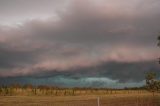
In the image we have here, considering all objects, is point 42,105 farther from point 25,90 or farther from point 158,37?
point 25,90

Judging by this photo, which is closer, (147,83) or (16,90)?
(147,83)

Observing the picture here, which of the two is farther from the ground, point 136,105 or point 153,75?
point 153,75

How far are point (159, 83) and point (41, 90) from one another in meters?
68.9

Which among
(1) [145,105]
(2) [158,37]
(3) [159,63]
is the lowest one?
(1) [145,105]

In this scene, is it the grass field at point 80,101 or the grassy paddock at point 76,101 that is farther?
the grassy paddock at point 76,101

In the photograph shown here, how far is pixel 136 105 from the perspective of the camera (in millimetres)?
33656

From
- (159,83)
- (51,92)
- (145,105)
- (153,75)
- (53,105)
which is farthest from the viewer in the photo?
(51,92)

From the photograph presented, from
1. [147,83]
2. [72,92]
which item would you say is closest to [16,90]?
[72,92]

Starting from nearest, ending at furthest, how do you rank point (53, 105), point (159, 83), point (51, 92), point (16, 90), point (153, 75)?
point (53, 105), point (159, 83), point (153, 75), point (16, 90), point (51, 92)

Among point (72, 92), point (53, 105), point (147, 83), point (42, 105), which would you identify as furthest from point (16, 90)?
point (42, 105)

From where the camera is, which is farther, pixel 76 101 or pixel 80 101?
pixel 80 101

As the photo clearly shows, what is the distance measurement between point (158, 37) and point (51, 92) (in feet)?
254

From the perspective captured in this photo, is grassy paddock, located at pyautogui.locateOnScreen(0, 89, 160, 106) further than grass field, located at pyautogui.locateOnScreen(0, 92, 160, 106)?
Yes

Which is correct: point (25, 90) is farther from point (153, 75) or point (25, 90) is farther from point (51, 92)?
point (153, 75)
